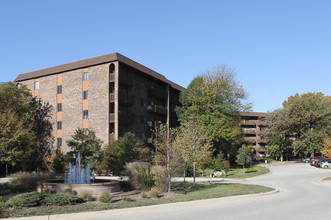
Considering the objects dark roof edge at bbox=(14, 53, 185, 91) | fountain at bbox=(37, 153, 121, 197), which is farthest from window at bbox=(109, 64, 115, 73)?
fountain at bbox=(37, 153, 121, 197)

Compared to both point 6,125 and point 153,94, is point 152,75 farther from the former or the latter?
point 6,125

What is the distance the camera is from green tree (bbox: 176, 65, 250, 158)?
42281 mm

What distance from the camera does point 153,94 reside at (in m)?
47.2

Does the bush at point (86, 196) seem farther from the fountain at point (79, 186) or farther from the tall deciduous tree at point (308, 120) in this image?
the tall deciduous tree at point (308, 120)

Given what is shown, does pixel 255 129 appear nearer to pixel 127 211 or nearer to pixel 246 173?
pixel 246 173

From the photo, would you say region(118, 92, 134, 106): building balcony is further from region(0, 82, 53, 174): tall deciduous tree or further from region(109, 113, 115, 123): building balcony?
region(0, 82, 53, 174): tall deciduous tree

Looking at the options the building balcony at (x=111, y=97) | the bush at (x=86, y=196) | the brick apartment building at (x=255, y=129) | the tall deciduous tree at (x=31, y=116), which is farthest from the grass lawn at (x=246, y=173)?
the brick apartment building at (x=255, y=129)

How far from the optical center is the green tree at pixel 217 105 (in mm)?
42281

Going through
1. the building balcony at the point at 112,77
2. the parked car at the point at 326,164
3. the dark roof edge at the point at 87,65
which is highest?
the dark roof edge at the point at 87,65

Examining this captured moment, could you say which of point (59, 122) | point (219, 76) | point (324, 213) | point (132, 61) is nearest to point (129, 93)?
point (132, 61)

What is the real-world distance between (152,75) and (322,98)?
35.3 metres

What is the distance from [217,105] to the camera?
43031 mm

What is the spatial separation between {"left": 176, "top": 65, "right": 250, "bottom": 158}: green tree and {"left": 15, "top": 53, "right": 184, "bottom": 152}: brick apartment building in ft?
22.0

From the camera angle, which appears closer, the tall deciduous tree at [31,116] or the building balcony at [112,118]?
the building balcony at [112,118]
